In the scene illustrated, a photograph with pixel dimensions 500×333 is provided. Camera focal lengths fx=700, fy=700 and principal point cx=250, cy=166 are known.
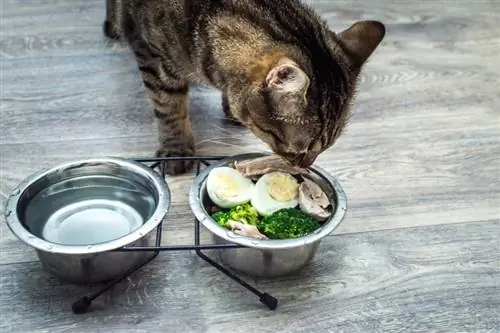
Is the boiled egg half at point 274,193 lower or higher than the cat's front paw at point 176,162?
higher

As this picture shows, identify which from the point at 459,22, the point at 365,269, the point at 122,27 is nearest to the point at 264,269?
the point at 365,269

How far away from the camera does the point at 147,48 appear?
1.71 metres

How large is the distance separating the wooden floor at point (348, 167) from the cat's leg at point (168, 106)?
6 centimetres

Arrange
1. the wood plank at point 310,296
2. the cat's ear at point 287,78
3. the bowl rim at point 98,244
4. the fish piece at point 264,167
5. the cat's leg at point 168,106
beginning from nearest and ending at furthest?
the cat's ear at point 287,78 < the bowl rim at point 98,244 < the wood plank at point 310,296 < the fish piece at point 264,167 < the cat's leg at point 168,106

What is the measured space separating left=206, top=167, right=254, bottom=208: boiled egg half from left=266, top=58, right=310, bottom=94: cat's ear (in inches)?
12.6

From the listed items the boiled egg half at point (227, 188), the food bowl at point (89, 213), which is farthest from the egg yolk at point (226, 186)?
the food bowl at point (89, 213)

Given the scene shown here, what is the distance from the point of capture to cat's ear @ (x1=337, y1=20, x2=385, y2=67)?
1.44 metres

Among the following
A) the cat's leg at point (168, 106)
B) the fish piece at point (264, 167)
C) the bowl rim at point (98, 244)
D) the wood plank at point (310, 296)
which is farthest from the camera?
the cat's leg at point (168, 106)

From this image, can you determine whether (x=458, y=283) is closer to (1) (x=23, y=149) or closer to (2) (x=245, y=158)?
(2) (x=245, y=158)

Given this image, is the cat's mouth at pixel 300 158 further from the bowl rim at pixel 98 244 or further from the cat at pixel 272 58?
the bowl rim at pixel 98 244

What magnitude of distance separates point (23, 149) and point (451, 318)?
1162mm

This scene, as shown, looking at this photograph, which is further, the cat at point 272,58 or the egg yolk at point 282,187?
the egg yolk at point 282,187

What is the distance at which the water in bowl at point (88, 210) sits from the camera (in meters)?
1.50

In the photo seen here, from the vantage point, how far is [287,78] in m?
1.22
